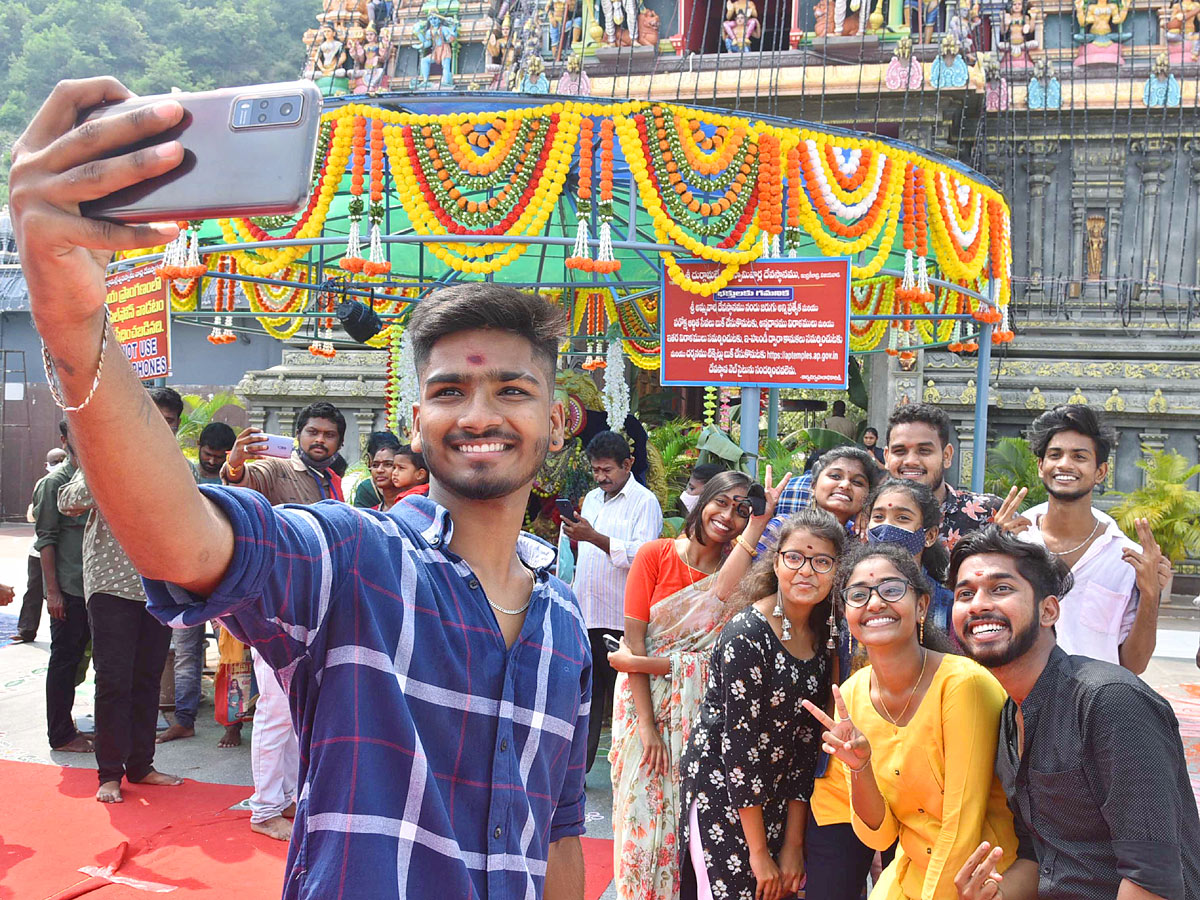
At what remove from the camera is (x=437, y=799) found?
123cm

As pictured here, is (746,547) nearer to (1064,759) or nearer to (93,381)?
(1064,759)

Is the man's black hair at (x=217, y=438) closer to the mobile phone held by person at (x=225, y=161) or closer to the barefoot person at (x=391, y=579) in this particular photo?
the barefoot person at (x=391, y=579)

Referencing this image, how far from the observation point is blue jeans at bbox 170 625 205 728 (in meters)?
5.32

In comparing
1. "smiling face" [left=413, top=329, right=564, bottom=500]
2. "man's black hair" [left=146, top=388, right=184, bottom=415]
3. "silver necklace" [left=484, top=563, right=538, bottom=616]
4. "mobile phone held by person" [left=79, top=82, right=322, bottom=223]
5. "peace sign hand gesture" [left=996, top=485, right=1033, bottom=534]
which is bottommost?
"peace sign hand gesture" [left=996, top=485, right=1033, bottom=534]

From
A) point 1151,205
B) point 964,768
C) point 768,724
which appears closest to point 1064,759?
point 964,768

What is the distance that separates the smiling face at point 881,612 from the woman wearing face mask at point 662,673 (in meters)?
0.77

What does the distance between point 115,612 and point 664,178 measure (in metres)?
3.47

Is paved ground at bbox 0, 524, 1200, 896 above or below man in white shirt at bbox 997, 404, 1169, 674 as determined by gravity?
below

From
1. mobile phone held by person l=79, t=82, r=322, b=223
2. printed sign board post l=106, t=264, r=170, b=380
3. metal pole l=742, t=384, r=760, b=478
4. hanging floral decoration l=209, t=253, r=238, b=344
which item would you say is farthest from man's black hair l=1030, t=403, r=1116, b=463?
hanging floral decoration l=209, t=253, r=238, b=344

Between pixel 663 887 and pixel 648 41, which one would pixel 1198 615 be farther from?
pixel 648 41

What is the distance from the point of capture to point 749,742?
277 centimetres

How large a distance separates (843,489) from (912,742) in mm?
1276

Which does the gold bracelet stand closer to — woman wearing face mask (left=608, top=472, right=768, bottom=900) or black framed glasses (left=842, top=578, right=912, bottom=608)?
woman wearing face mask (left=608, top=472, right=768, bottom=900)

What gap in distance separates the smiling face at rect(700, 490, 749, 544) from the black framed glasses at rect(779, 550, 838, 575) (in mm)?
667
